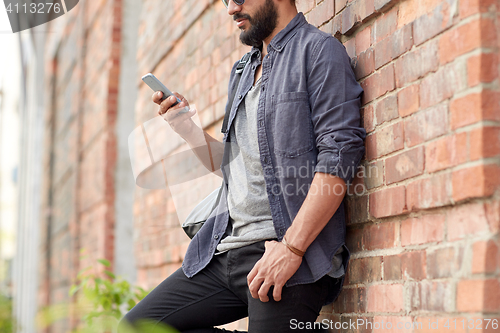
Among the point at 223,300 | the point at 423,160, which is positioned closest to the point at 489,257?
the point at 423,160

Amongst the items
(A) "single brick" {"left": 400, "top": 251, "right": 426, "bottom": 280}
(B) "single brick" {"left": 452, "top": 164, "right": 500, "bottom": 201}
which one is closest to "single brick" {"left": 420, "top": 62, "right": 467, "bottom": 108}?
(B) "single brick" {"left": 452, "top": 164, "right": 500, "bottom": 201}

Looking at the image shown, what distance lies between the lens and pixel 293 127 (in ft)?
5.64

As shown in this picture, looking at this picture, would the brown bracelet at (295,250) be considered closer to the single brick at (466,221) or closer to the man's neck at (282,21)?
the single brick at (466,221)

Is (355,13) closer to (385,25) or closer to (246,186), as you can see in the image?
(385,25)

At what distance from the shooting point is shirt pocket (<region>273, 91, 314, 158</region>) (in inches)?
67.2

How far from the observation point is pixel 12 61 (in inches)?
347

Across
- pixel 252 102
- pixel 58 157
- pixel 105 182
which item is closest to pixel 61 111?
pixel 58 157

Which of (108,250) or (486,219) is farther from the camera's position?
(108,250)

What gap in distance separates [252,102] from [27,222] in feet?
26.1

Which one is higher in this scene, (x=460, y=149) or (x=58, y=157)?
(x=58, y=157)

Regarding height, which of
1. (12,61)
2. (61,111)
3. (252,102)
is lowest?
(252,102)

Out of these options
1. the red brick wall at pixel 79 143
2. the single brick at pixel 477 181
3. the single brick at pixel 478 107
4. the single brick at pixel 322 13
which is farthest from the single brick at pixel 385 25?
the red brick wall at pixel 79 143

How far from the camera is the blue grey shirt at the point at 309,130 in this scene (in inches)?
64.6

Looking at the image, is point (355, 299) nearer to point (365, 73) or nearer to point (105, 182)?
point (365, 73)
